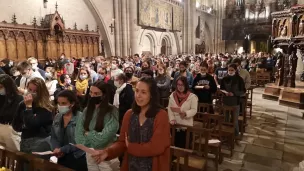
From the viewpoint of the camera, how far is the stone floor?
440 cm

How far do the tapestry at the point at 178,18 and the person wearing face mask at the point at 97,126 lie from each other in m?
24.0

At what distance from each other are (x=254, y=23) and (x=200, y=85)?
2895 centimetres

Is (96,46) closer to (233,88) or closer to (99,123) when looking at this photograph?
(233,88)

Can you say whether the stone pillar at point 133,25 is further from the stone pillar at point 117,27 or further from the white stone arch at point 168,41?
the white stone arch at point 168,41

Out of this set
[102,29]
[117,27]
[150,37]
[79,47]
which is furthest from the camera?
[150,37]

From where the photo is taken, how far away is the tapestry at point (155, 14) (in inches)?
773

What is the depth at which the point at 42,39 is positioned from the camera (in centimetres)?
1263

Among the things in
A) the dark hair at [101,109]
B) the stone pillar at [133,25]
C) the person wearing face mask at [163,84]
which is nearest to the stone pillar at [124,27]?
the stone pillar at [133,25]

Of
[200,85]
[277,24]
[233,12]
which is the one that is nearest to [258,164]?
[200,85]

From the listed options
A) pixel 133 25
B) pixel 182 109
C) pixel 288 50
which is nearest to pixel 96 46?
pixel 133 25

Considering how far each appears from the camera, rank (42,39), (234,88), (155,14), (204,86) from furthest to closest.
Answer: (155,14) < (42,39) < (234,88) < (204,86)

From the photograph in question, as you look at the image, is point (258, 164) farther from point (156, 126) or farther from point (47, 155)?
point (47, 155)

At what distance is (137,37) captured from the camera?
62.3 ft

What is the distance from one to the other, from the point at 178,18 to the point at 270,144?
22.8m
